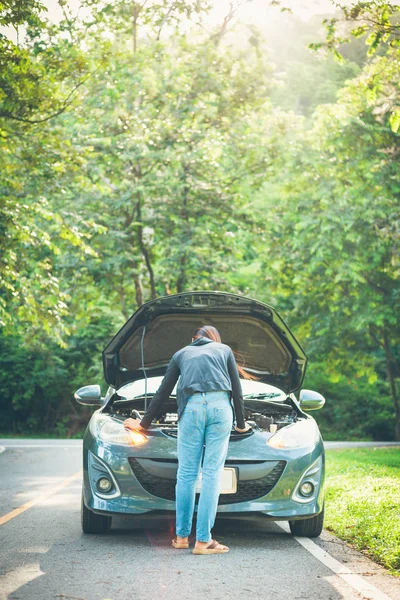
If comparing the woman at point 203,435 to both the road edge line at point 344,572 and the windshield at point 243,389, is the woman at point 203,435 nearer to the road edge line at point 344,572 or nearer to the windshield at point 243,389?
the road edge line at point 344,572

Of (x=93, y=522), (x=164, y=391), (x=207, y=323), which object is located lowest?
(x=93, y=522)

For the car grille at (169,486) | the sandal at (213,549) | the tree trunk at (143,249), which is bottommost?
the sandal at (213,549)

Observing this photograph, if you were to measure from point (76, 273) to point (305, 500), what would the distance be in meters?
20.6

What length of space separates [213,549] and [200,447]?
733 millimetres

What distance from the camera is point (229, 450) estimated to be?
21.8 ft

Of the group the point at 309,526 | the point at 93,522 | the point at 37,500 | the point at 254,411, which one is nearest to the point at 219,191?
the point at 37,500

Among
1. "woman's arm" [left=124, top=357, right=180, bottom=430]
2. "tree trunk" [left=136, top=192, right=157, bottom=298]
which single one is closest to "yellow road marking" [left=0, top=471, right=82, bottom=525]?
"woman's arm" [left=124, top=357, right=180, bottom=430]

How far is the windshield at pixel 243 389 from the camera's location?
26.4 feet

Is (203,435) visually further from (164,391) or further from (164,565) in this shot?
(164,565)

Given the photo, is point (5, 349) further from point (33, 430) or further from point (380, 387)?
point (380, 387)

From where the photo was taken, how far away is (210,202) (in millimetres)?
27422

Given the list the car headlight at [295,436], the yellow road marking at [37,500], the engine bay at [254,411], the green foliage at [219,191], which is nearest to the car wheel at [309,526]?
the car headlight at [295,436]

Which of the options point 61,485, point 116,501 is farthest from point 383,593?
point 61,485

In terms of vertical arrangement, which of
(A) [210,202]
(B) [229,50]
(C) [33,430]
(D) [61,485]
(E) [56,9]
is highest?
(B) [229,50]
